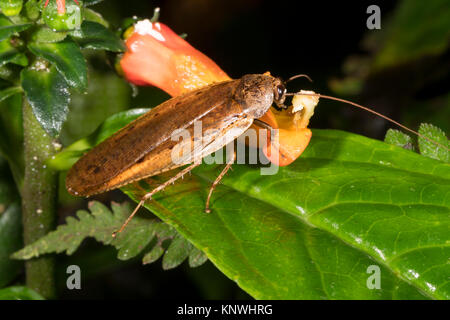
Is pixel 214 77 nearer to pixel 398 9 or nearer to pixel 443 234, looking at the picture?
pixel 443 234

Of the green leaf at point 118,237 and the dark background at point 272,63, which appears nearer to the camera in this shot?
the green leaf at point 118,237

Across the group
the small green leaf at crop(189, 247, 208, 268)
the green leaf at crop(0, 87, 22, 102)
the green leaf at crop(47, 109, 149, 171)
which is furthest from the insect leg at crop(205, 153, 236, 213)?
the green leaf at crop(0, 87, 22, 102)

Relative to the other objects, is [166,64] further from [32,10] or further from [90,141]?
[32,10]

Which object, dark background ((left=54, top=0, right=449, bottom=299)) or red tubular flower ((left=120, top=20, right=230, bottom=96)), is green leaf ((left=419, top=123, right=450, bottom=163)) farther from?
dark background ((left=54, top=0, right=449, bottom=299))

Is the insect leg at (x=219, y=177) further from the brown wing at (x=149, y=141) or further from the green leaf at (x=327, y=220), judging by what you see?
the brown wing at (x=149, y=141)

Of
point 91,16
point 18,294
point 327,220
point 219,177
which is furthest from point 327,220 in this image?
point 18,294

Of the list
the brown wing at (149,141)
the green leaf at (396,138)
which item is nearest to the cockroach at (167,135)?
the brown wing at (149,141)

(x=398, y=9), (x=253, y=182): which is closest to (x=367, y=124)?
(x=398, y=9)
